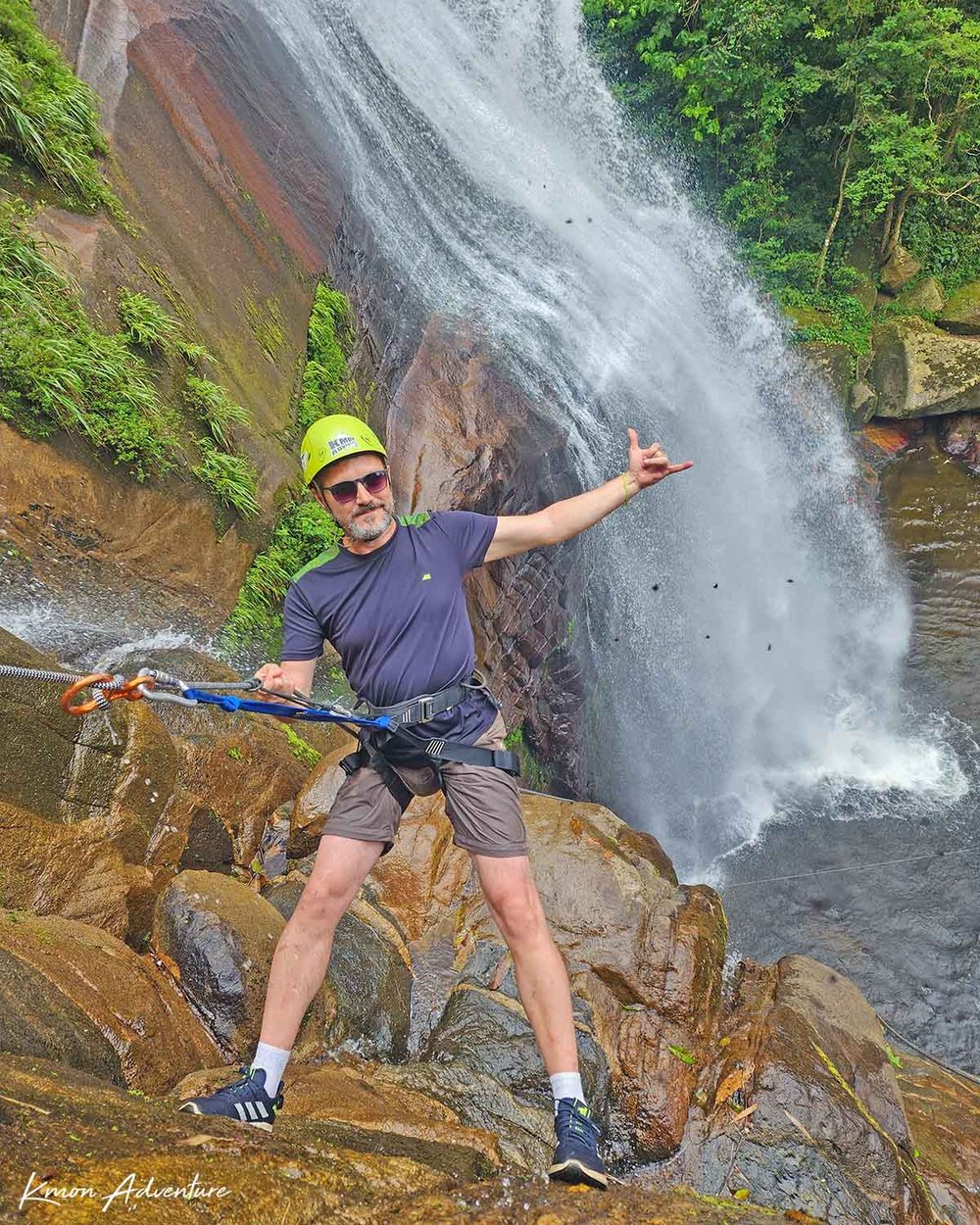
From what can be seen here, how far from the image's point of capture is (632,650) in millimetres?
11906

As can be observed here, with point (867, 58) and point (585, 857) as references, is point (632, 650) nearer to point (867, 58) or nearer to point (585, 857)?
point (585, 857)

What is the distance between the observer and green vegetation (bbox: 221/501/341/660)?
6586 millimetres

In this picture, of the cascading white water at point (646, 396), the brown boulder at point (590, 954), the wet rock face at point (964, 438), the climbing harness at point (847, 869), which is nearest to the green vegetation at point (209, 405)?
the brown boulder at point (590, 954)

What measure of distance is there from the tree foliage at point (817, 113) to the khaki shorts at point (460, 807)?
56.9 ft

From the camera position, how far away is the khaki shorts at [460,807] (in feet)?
9.43

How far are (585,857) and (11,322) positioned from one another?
5.23m

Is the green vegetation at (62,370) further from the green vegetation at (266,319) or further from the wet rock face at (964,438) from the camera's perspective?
the wet rock face at (964,438)

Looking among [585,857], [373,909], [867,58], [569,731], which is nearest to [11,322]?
[373,909]

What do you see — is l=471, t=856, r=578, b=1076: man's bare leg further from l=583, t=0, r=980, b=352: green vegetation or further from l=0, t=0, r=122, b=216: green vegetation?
l=583, t=0, r=980, b=352: green vegetation

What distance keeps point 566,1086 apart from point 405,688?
54.6 inches

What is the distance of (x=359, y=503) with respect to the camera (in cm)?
290

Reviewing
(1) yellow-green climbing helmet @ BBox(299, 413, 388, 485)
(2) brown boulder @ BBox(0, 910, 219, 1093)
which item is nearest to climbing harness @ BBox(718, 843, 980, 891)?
(2) brown boulder @ BBox(0, 910, 219, 1093)

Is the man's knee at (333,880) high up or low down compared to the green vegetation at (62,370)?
down

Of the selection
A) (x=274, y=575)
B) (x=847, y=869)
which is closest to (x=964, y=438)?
(x=847, y=869)
